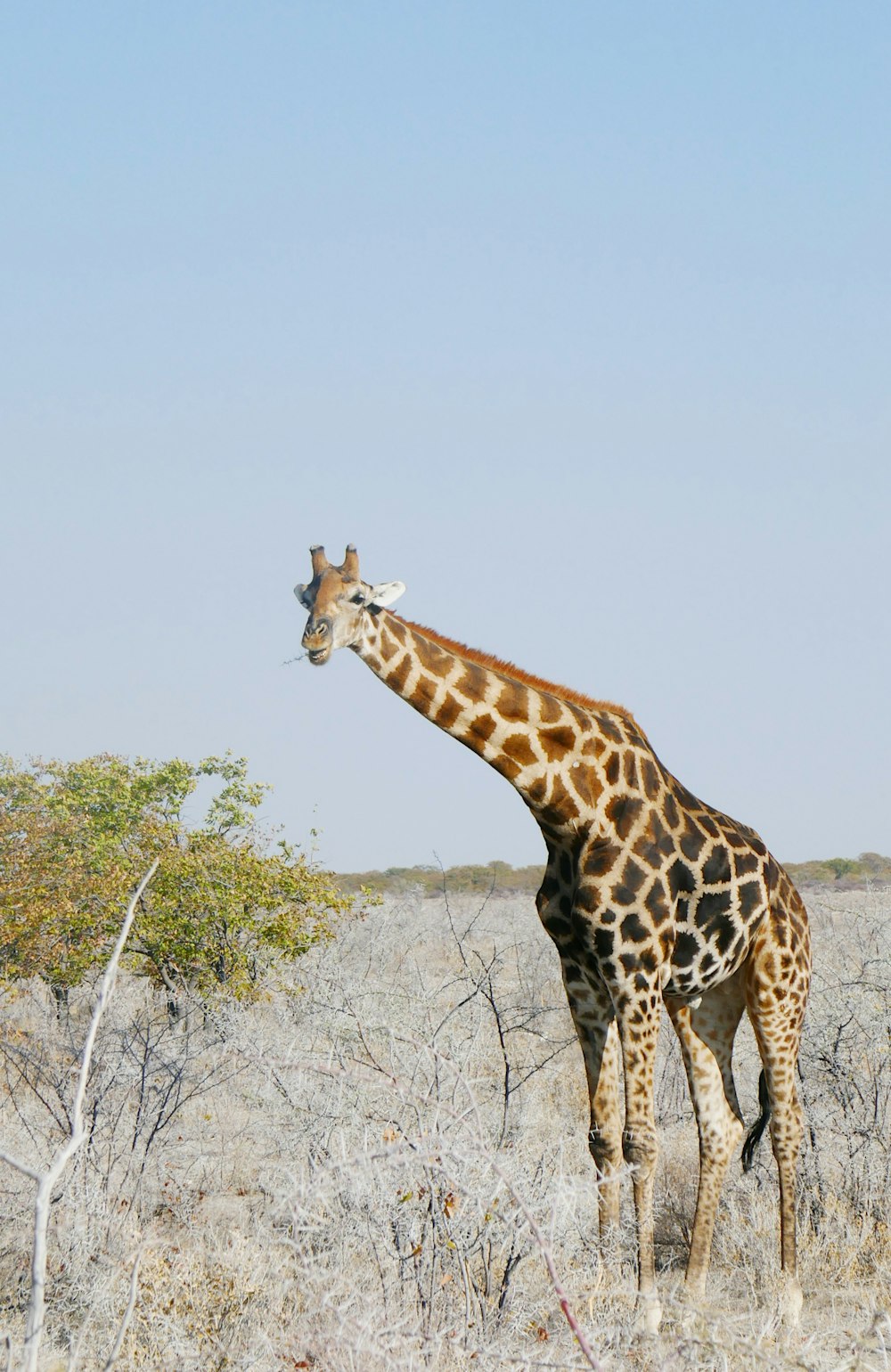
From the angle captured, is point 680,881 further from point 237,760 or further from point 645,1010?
point 237,760

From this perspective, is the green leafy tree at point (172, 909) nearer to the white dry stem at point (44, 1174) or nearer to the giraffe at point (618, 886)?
the giraffe at point (618, 886)

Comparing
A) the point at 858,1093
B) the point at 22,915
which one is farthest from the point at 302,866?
the point at 858,1093

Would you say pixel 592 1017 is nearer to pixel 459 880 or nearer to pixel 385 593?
pixel 385 593

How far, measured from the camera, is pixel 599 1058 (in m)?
7.02

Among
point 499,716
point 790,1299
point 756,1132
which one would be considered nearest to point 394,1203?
point 499,716

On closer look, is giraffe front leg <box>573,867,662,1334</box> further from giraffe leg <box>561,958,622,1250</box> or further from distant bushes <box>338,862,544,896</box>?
distant bushes <box>338,862,544,896</box>

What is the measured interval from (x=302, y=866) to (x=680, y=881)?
8.02 m

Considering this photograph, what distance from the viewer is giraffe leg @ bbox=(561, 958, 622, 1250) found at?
6.89m

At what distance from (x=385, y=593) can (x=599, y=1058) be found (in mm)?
2640

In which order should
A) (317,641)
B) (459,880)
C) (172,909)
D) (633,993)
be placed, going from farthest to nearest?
1. (459,880)
2. (172,909)
3. (633,993)
4. (317,641)

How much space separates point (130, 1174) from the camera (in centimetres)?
753

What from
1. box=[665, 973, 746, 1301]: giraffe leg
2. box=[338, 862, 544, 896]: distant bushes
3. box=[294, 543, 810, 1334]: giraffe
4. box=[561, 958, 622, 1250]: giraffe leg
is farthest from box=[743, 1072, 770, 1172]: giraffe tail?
box=[338, 862, 544, 896]: distant bushes

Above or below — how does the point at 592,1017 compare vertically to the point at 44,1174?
below

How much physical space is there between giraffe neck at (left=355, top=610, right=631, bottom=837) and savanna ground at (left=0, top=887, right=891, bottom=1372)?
1030 millimetres
